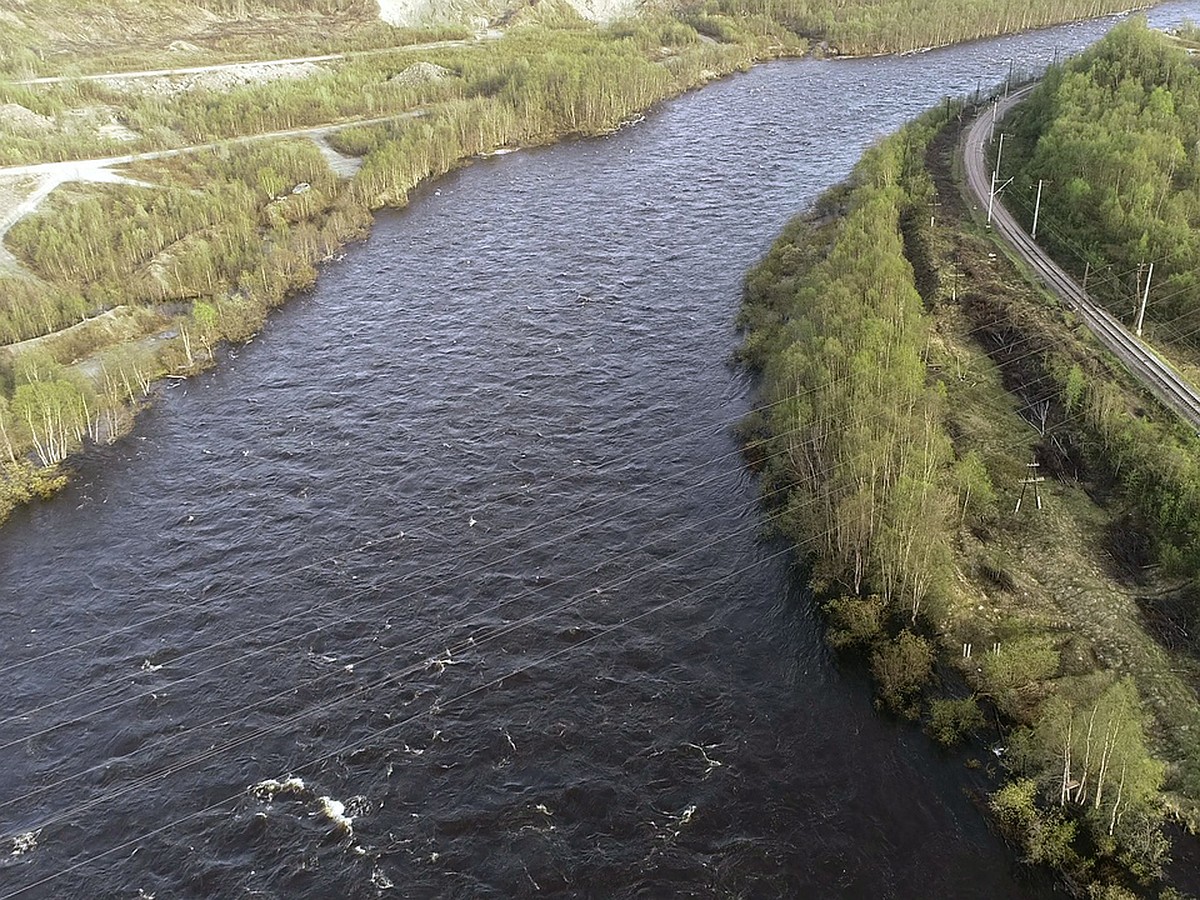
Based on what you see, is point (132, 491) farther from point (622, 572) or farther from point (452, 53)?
point (452, 53)

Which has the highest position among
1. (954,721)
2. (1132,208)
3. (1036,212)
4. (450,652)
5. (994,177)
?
(994,177)

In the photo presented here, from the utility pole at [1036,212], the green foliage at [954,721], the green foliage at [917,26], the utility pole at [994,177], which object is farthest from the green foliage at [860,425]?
the green foliage at [917,26]

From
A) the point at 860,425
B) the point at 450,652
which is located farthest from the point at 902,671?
the point at 450,652

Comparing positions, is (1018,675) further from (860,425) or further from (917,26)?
(917,26)

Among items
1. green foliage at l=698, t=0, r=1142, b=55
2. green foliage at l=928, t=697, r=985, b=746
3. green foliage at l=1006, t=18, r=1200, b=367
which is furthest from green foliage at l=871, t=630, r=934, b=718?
green foliage at l=698, t=0, r=1142, b=55

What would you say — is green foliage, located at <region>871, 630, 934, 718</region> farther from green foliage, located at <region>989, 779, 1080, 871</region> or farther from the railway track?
the railway track

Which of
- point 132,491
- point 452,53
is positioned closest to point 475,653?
point 132,491

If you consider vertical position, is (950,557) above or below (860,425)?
below
